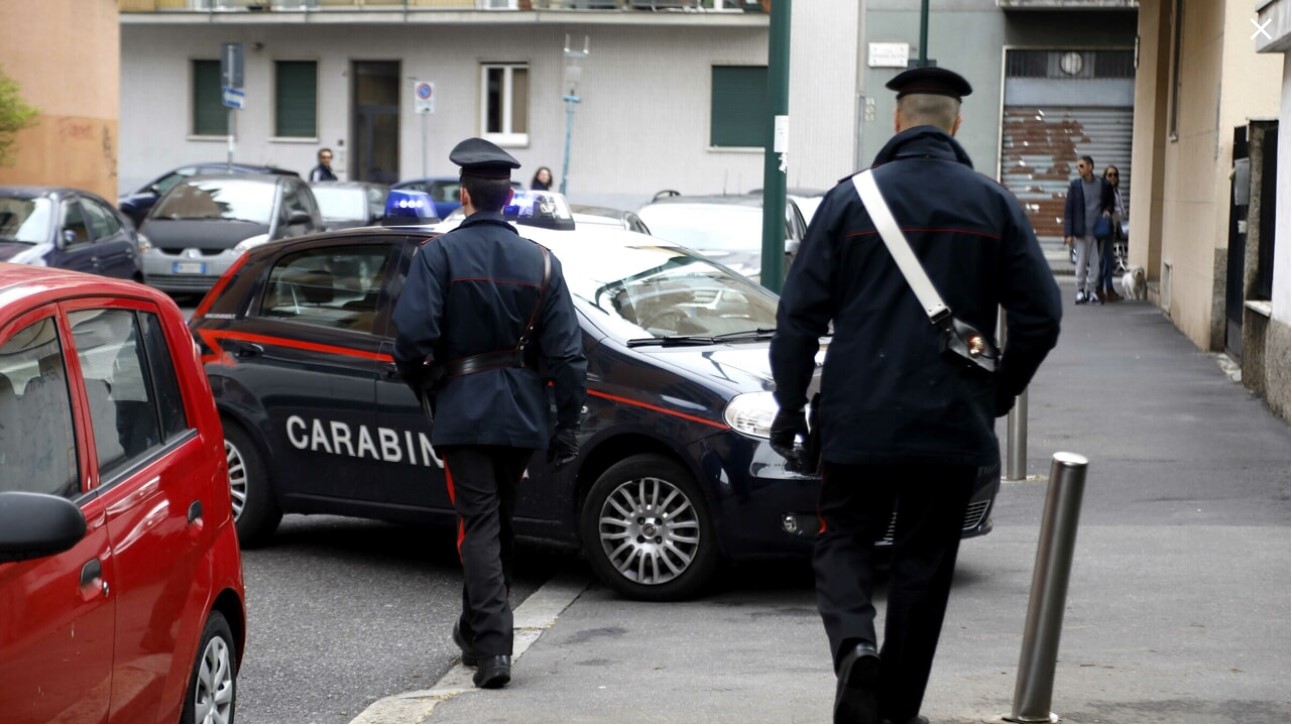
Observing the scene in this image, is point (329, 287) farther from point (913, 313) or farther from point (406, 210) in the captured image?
point (913, 313)

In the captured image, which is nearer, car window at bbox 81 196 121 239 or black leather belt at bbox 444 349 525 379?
black leather belt at bbox 444 349 525 379

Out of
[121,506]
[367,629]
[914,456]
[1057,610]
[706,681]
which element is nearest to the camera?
[121,506]

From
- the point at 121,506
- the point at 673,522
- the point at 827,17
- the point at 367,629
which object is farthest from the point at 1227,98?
the point at 827,17

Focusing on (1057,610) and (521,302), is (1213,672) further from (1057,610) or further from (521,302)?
(521,302)

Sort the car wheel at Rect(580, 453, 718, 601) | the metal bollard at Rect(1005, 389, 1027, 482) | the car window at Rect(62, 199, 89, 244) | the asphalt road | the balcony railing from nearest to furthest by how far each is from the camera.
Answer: the asphalt road
the car wheel at Rect(580, 453, 718, 601)
the metal bollard at Rect(1005, 389, 1027, 482)
the car window at Rect(62, 199, 89, 244)
the balcony railing

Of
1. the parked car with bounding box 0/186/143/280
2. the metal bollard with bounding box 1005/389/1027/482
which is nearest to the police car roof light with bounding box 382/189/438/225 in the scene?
the metal bollard with bounding box 1005/389/1027/482

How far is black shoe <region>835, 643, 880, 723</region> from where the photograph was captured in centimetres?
466

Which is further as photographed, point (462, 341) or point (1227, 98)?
point (1227, 98)

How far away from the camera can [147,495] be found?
14.1 ft

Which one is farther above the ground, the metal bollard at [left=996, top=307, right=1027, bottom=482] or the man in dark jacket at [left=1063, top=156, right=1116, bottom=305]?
the man in dark jacket at [left=1063, top=156, right=1116, bottom=305]

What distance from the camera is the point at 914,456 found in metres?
4.62

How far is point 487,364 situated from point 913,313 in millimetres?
1939

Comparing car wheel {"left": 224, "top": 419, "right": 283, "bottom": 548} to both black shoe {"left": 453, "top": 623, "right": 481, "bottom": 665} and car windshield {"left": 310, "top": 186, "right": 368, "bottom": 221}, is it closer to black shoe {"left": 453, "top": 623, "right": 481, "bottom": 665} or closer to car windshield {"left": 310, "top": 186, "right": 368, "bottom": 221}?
black shoe {"left": 453, "top": 623, "right": 481, "bottom": 665}

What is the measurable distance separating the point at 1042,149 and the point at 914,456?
108 feet
